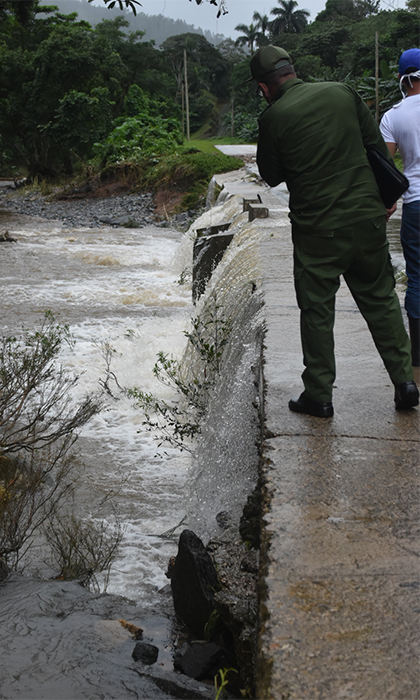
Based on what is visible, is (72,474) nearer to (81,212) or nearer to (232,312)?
(232,312)

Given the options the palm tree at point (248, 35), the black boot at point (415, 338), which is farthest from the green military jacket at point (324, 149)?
the palm tree at point (248, 35)

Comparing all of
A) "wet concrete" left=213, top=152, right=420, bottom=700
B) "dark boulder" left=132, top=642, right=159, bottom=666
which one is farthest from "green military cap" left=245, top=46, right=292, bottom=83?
"dark boulder" left=132, top=642, right=159, bottom=666

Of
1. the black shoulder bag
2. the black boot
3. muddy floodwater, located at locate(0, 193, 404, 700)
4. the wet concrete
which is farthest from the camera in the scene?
the black boot

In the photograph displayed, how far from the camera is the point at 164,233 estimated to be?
19.2 metres

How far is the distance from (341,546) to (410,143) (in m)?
2.53

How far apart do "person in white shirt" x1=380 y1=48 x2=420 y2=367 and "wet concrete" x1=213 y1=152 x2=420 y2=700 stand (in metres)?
0.68

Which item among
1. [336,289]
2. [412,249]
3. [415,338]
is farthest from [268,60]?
[415,338]

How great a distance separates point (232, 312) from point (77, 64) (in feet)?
90.4

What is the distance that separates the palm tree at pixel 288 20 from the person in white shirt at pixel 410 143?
69.9 metres

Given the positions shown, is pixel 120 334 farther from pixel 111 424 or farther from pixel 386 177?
pixel 386 177

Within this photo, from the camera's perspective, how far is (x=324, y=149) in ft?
10.1

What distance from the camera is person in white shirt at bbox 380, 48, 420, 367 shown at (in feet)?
12.7

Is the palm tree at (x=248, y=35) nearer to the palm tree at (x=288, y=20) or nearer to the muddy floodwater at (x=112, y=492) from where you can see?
the palm tree at (x=288, y=20)

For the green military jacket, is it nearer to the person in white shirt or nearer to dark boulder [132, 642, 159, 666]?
the person in white shirt
